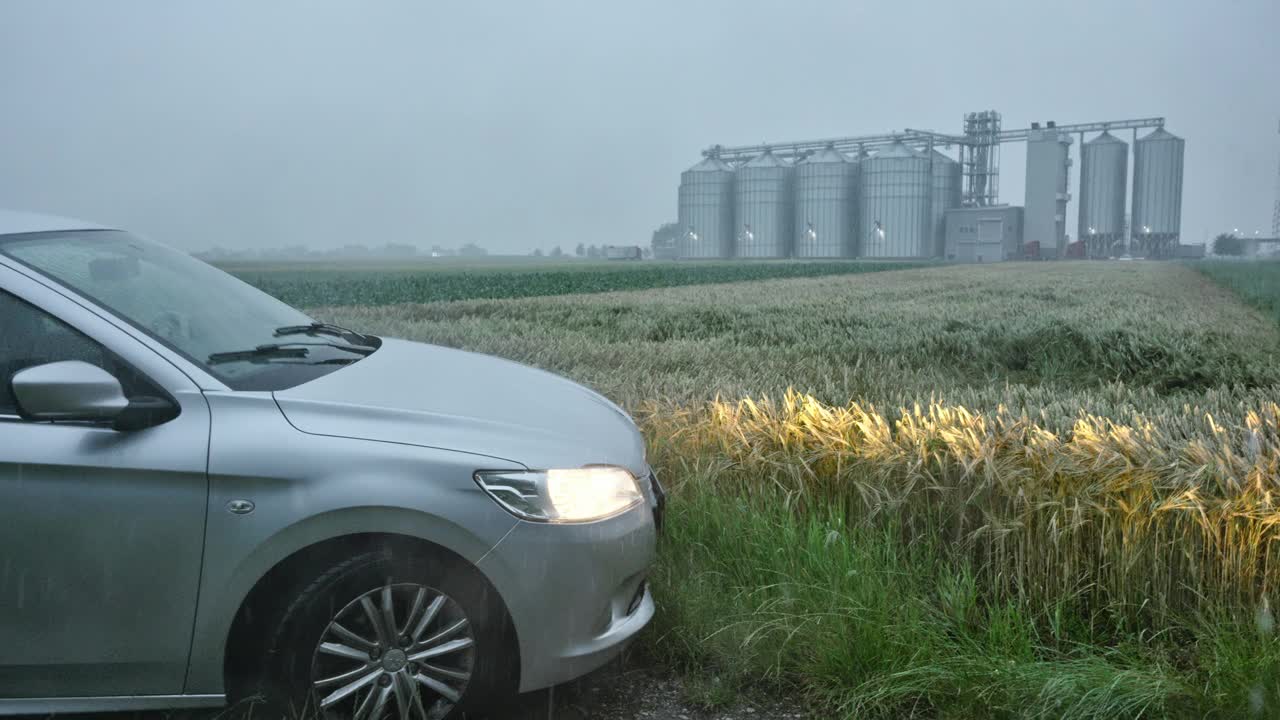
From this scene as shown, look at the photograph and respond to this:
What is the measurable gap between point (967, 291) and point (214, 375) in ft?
76.3

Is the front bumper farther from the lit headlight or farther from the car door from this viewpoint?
the car door

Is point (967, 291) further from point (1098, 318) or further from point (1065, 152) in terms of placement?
point (1065, 152)

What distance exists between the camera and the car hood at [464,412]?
2.73 meters

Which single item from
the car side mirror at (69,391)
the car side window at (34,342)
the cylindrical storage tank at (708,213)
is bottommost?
the car side mirror at (69,391)

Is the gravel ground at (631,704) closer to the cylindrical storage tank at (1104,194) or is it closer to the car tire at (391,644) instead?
the car tire at (391,644)

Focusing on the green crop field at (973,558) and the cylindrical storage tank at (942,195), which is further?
the cylindrical storage tank at (942,195)

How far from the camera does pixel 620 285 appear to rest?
37.1m

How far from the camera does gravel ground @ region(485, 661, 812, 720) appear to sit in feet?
10.3

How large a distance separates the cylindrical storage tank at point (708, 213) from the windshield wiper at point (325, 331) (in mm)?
73842

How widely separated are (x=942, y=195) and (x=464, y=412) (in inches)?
3071

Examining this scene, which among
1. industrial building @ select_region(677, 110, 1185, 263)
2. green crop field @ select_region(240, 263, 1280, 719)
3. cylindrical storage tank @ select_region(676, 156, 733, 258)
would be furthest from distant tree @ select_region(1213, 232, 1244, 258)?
green crop field @ select_region(240, 263, 1280, 719)

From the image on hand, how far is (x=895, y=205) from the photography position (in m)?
72.9

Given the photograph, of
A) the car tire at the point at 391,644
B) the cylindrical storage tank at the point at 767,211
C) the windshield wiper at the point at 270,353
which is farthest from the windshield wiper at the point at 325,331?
the cylindrical storage tank at the point at 767,211

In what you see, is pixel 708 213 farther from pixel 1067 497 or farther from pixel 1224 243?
pixel 1067 497
